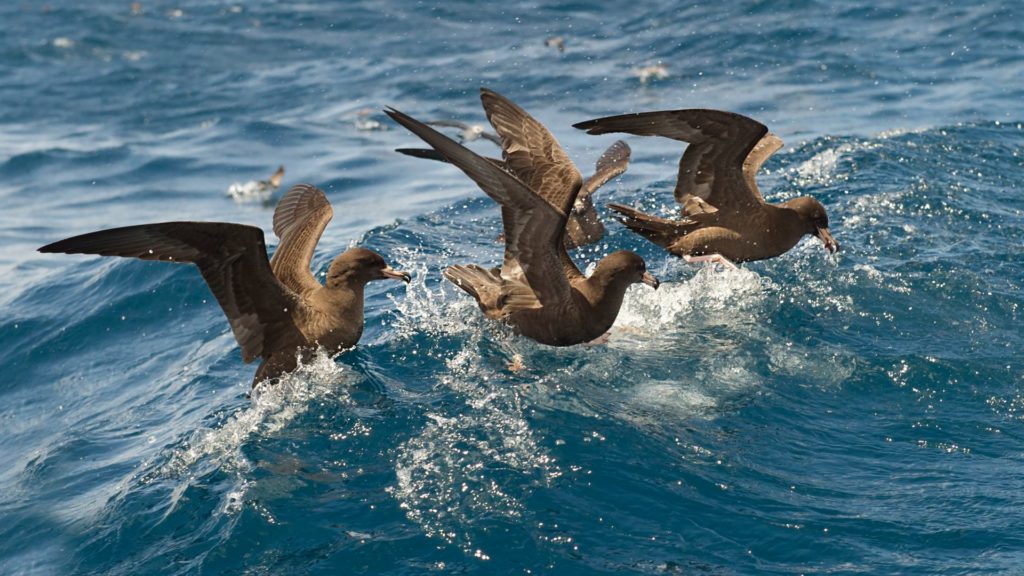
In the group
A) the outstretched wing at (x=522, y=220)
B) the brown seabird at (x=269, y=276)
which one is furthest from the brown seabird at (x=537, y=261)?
the brown seabird at (x=269, y=276)

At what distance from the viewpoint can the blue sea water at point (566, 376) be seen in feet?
20.4

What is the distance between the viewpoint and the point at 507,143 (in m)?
8.88

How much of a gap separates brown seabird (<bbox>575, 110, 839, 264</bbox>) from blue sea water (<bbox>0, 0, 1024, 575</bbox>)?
0.38 meters

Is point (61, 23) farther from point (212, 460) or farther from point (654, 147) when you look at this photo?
point (212, 460)

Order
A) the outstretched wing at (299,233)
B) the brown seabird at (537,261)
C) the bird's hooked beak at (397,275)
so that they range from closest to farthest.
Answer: the brown seabird at (537,261) < the bird's hooked beak at (397,275) < the outstretched wing at (299,233)

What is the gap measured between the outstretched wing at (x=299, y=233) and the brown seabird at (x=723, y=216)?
94.7 inches

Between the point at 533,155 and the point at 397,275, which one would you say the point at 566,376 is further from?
the point at 533,155

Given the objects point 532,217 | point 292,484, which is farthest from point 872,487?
point 292,484

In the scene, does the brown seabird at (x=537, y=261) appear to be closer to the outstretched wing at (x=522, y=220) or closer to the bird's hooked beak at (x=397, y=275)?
the outstretched wing at (x=522, y=220)

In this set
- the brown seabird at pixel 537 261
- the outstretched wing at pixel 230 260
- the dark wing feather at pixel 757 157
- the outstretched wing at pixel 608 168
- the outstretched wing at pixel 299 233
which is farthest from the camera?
the outstretched wing at pixel 608 168

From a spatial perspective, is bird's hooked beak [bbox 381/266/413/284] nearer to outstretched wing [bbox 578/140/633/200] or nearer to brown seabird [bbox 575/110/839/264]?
brown seabird [bbox 575/110/839/264]

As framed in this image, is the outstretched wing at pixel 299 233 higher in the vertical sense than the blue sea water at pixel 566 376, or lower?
higher

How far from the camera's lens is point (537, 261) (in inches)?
305

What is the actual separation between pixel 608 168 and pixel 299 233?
3.09 meters
